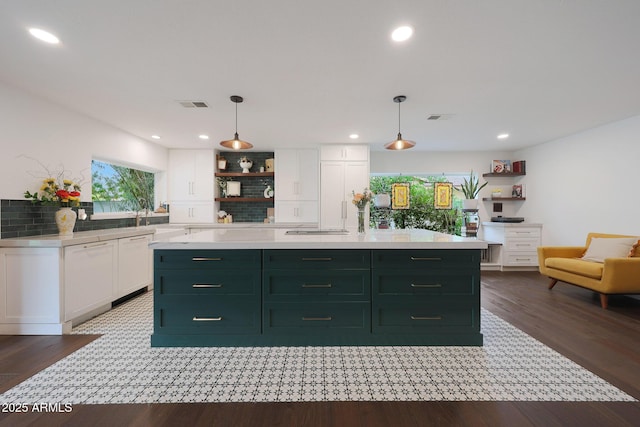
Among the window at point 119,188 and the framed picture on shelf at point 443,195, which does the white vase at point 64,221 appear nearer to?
the window at point 119,188

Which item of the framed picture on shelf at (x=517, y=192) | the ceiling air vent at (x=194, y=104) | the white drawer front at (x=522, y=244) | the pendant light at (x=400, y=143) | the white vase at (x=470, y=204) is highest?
the ceiling air vent at (x=194, y=104)

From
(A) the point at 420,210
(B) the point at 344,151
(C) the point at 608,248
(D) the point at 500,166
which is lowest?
(C) the point at 608,248

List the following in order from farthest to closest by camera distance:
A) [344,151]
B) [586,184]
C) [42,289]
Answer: [344,151]
[586,184]
[42,289]

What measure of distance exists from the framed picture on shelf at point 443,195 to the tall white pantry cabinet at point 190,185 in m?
4.75

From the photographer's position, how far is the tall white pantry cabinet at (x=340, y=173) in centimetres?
550

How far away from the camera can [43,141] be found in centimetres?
321

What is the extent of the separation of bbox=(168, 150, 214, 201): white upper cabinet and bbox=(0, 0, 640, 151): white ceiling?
171cm

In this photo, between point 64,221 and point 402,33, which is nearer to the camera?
point 402,33

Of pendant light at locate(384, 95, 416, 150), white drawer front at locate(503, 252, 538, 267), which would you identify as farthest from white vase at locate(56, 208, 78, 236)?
white drawer front at locate(503, 252, 538, 267)

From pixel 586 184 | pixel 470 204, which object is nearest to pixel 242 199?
pixel 470 204

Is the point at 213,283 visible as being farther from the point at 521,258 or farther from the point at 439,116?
the point at 521,258

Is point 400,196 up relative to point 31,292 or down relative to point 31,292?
up

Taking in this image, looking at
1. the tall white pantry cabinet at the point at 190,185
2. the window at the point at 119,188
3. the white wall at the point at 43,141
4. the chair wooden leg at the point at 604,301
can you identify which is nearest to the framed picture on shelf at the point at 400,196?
the chair wooden leg at the point at 604,301

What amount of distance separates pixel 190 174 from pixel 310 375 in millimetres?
4955
